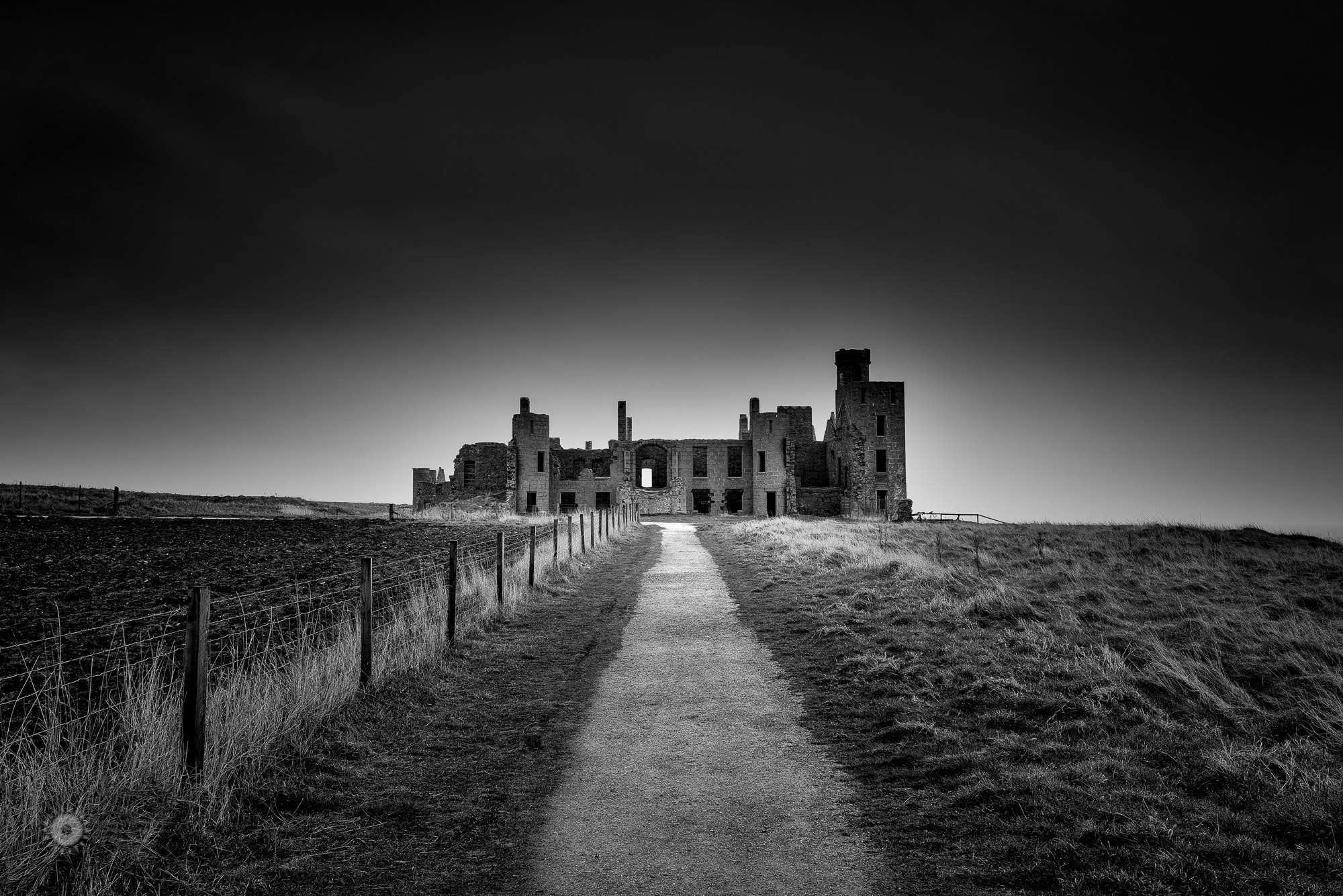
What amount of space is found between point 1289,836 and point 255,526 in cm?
3575

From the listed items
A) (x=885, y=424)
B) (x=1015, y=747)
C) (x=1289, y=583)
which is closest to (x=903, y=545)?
(x=1289, y=583)

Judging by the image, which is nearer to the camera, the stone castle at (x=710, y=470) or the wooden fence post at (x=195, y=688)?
the wooden fence post at (x=195, y=688)

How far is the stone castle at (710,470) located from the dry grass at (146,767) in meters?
44.9

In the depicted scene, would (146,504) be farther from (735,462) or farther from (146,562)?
(735,462)

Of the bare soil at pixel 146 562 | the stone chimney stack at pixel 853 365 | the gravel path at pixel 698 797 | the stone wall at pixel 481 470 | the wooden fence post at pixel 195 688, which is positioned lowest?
the gravel path at pixel 698 797

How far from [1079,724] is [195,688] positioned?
258 inches

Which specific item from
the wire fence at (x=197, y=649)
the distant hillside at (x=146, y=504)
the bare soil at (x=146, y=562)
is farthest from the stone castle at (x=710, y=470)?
the wire fence at (x=197, y=649)

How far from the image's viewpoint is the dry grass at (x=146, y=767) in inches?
136

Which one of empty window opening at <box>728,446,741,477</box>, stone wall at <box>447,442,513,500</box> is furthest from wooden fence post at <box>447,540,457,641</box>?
empty window opening at <box>728,446,741,477</box>

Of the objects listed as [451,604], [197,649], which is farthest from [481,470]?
[197,649]

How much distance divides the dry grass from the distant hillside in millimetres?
39745

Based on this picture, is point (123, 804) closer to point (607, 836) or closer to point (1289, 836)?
point (607, 836)

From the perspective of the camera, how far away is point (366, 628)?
6.93m

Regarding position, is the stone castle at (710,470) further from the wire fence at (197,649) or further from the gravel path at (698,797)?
the gravel path at (698,797)
